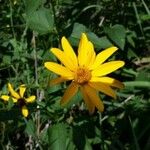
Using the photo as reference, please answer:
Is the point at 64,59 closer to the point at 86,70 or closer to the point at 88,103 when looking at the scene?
the point at 86,70

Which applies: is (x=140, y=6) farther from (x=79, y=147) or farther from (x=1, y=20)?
(x=79, y=147)

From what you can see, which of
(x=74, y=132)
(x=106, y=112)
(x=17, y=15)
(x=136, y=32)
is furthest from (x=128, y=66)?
(x=74, y=132)

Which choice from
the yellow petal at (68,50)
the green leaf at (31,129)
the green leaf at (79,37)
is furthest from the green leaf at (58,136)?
the green leaf at (79,37)

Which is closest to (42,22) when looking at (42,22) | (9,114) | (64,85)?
(42,22)

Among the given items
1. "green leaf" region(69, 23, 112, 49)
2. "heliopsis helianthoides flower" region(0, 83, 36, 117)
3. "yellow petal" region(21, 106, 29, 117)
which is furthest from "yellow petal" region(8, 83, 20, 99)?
"green leaf" region(69, 23, 112, 49)

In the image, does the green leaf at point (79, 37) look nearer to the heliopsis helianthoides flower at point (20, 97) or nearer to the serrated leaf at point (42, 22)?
the serrated leaf at point (42, 22)

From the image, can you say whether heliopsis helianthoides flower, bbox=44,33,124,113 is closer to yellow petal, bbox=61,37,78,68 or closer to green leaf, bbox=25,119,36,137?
yellow petal, bbox=61,37,78,68

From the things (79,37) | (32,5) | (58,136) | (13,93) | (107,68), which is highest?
(32,5)
